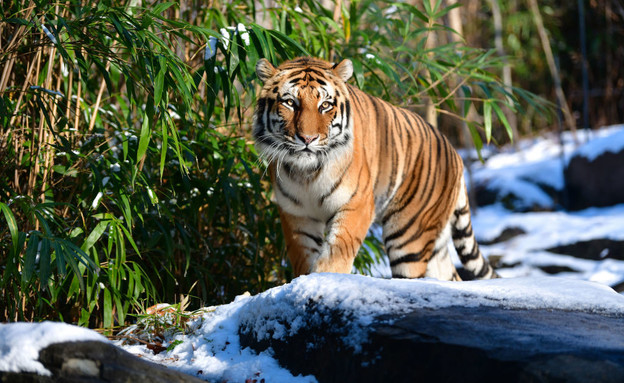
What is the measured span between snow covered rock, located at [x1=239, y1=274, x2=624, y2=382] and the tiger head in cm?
77

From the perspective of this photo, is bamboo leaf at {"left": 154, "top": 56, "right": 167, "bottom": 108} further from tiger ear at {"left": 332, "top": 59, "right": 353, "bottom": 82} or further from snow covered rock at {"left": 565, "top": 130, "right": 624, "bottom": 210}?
snow covered rock at {"left": 565, "top": 130, "right": 624, "bottom": 210}

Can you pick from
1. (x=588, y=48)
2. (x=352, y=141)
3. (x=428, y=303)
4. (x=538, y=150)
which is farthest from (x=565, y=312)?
(x=588, y=48)

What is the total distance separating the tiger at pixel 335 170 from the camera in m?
2.96

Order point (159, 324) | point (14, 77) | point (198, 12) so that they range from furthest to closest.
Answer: point (198, 12)
point (14, 77)
point (159, 324)

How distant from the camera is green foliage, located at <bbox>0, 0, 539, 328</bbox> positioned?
107 inches

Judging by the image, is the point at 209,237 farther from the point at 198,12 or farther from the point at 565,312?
the point at 565,312

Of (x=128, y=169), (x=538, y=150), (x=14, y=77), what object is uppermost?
(x=14, y=77)

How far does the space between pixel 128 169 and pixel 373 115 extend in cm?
118

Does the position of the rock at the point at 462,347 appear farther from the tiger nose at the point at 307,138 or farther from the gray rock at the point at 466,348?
the tiger nose at the point at 307,138

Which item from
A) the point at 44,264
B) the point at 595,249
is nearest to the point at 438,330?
the point at 44,264

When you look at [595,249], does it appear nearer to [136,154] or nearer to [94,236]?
[136,154]

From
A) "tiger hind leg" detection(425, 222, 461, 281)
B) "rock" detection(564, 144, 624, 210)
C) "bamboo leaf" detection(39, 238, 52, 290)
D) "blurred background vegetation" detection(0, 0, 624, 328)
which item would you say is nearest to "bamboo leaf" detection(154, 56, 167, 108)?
"blurred background vegetation" detection(0, 0, 624, 328)

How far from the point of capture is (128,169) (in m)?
3.11

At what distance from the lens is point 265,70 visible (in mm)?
3061
